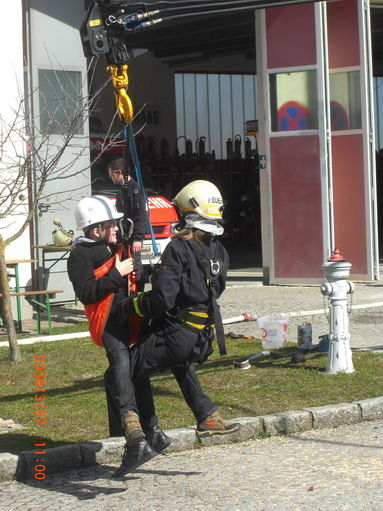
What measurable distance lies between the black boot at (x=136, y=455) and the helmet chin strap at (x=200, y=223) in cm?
138

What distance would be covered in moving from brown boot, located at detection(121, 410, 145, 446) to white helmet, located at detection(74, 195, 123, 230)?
1261 millimetres

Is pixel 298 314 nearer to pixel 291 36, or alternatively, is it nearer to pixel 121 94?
pixel 291 36

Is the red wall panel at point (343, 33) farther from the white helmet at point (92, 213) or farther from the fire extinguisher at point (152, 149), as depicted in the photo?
the fire extinguisher at point (152, 149)

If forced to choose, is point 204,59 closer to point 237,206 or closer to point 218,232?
point 237,206

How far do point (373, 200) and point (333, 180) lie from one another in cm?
85

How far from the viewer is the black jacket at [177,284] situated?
5.62 meters

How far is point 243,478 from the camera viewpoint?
568 centimetres

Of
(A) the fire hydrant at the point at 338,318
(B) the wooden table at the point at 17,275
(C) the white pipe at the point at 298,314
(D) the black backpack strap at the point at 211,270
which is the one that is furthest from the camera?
(B) the wooden table at the point at 17,275

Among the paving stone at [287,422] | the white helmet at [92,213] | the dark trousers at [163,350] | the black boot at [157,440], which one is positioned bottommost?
the paving stone at [287,422]

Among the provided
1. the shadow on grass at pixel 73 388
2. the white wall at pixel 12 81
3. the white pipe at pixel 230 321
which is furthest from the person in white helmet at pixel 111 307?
the white wall at pixel 12 81

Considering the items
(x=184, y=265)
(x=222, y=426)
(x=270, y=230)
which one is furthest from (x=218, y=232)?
(x=270, y=230)

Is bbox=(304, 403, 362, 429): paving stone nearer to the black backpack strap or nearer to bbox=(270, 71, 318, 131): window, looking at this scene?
the black backpack strap

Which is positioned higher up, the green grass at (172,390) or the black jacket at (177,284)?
the black jacket at (177,284)
